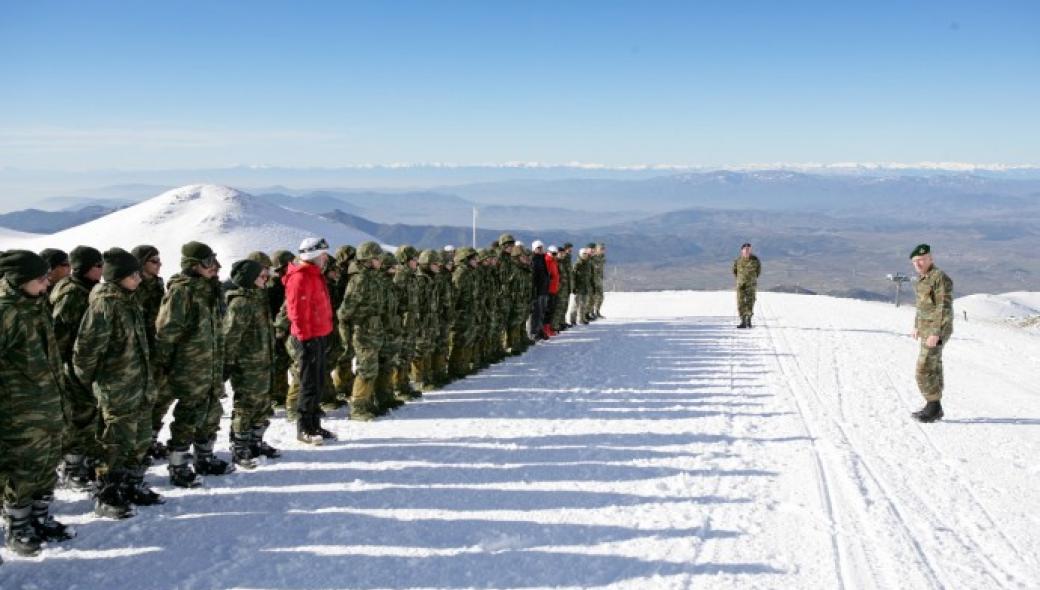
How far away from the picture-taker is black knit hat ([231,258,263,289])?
6.87m

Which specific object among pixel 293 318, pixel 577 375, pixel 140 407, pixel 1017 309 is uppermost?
pixel 293 318

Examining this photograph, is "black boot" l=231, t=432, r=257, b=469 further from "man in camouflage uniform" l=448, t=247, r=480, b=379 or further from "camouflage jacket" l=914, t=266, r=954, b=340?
"camouflage jacket" l=914, t=266, r=954, b=340

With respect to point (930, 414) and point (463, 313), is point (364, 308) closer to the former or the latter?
point (463, 313)

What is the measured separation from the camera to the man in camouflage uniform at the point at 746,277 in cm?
1775

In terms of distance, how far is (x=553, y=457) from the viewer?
24.4ft

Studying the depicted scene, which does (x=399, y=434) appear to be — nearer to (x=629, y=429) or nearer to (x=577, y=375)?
(x=629, y=429)

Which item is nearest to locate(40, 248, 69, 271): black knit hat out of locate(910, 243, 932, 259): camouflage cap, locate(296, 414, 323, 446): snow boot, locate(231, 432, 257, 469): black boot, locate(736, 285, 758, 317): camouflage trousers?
locate(231, 432, 257, 469): black boot

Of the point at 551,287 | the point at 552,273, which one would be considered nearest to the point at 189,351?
the point at 552,273

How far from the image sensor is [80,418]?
618cm

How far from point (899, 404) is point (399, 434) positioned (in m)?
7.35

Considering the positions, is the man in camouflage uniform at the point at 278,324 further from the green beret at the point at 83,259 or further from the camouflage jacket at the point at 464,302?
the camouflage jacket at the point at 464,302

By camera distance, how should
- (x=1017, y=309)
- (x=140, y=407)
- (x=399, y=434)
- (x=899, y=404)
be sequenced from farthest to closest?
(x=1017, y=309), (x=899, y=404), (x=399, y=434), (x=140, y=407)

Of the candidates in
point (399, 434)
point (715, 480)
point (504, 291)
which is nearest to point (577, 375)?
point (504, 291)

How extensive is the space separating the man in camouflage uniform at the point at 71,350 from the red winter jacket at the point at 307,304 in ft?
6.20
